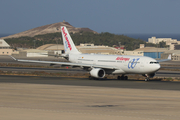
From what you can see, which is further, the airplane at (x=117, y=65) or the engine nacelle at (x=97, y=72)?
the engine nacelle at (x=97, y=72)

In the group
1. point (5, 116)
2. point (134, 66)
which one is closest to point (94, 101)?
point (5, 116)

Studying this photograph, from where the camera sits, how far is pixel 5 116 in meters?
19.9

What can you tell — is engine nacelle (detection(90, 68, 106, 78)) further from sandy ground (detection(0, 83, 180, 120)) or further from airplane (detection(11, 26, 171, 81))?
sandy ground (detection(0, 83, 180, 120))

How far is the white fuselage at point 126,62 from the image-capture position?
45.9 m

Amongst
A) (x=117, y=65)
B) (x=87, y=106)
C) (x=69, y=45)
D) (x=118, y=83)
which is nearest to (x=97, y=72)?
(x=117, y=65)

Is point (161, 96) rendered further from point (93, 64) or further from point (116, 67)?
point (93, 64)

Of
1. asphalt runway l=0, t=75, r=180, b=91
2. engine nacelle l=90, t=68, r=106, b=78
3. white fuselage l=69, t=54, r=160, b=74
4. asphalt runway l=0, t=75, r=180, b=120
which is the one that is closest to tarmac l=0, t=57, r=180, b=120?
asphalt runway l=0, t=75, r=180, b=120

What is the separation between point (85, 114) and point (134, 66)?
26966mm

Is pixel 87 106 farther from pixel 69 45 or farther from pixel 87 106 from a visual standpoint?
pixel 69 45

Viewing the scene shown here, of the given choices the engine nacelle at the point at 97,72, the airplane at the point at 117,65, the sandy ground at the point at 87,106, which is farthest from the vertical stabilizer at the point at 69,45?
the sandy ground at the point at 87,106

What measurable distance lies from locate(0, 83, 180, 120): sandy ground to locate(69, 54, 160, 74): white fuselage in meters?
13.3

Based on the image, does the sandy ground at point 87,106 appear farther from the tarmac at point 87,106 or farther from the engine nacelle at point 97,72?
the engine nacelle at point 97,72

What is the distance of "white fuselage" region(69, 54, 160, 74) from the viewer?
4586 centimetres

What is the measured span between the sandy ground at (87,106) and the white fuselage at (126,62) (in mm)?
13340
